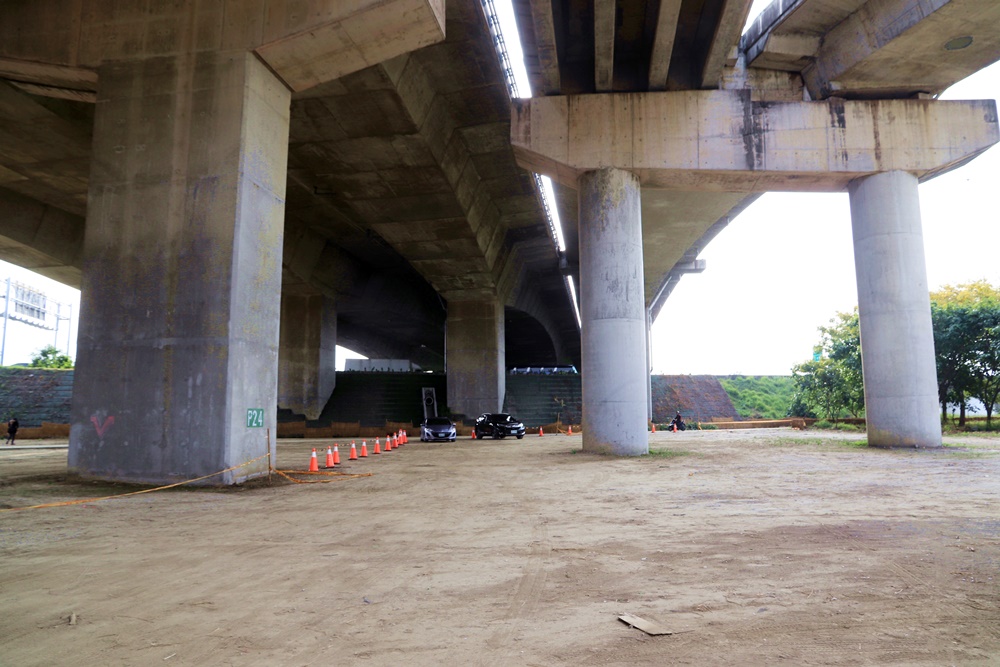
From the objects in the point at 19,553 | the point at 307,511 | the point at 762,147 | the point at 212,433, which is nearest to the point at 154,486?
the point at 212,433

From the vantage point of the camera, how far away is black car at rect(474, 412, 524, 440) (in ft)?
99.5

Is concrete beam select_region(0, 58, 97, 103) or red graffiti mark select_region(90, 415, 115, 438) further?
Answer: concrete beam select_region(0, 58, 97, 103)

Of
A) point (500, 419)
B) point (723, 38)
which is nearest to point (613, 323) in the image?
point (723, 38)

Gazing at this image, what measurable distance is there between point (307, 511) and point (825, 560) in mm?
6564

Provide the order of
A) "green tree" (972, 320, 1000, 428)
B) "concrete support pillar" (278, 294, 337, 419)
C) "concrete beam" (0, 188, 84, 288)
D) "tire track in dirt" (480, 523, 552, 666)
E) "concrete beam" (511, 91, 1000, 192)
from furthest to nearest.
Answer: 1. "concrete support pillar" (278, 294, 337, 419)
2. "green tree" (972, 320, 1000, 428)
3. "concrete beam" (0, 188, 84, 288)
4. "concrete beam" (511, 91, 1000, 192)
5. "tire track in dirt" (480, 523, 552, 666)

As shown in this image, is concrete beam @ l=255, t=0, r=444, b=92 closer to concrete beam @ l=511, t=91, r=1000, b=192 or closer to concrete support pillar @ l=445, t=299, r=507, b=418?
concrete beam @ l=511, t=91, r=1000, b=192

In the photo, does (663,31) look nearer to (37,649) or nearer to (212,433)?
(212,433)

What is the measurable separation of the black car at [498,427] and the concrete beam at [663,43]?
1676 cm

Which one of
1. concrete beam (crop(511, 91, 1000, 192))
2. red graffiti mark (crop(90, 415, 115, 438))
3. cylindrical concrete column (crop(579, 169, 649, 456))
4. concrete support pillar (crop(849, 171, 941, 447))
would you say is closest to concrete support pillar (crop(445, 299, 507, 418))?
concrete beam (crop(511, 91, 1000, 192))

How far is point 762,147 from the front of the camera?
64.3 ft

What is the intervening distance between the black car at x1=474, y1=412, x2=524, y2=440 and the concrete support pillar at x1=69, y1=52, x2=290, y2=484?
716 inches

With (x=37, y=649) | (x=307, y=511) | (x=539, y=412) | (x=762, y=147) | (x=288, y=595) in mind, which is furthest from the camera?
(x=539, y=412)

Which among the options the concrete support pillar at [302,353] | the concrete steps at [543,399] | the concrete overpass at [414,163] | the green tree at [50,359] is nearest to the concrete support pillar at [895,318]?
the concrete overpass at [414,163]

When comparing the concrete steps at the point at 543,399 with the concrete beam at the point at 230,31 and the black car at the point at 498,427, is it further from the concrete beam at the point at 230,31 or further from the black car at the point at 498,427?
the concrete beam at the point at 230,31
